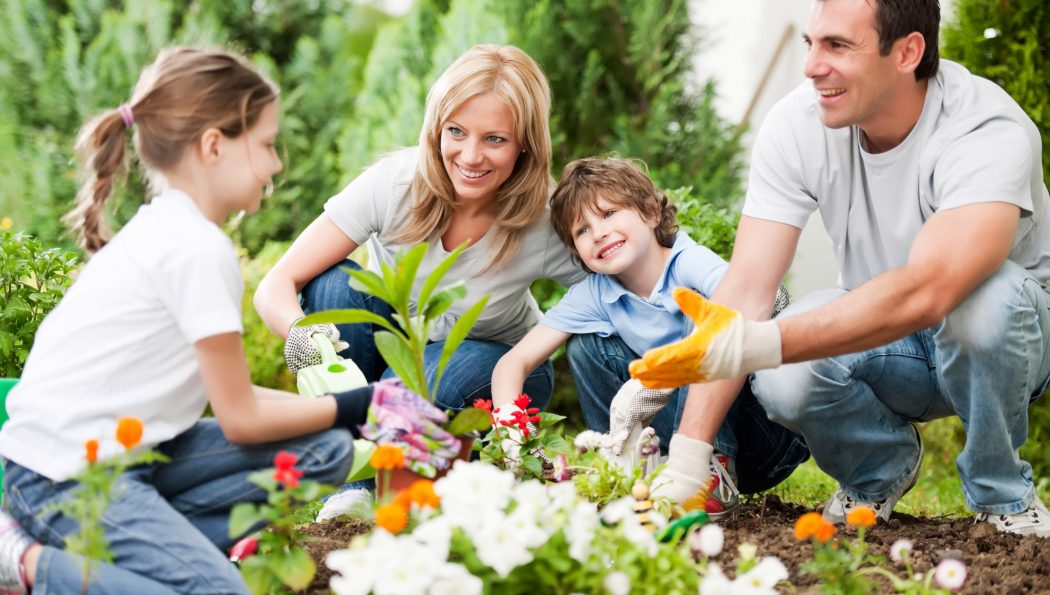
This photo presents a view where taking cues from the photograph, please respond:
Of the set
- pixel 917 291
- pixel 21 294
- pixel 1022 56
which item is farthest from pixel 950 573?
pixel 1022 56

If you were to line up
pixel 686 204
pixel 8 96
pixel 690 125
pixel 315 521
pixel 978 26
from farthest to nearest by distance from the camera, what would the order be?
pixel 8 96
pixel 690 125
pixel 978 26
pixel 686 204
pixel 315 521

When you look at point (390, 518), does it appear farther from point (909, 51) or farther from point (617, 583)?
point (909, 51)

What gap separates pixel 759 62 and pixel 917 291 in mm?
4156

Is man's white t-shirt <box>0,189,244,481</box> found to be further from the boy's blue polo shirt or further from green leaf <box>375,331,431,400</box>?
the boy's blue polo shirt

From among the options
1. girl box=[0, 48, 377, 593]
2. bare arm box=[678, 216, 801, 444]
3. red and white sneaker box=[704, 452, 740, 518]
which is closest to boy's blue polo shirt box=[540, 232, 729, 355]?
bare arm box=[678, 216, 801, 444]

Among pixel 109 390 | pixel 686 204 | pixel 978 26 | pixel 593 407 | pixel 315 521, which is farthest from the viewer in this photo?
pixel 978 26

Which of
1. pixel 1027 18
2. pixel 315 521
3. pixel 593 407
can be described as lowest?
pixel 315 521

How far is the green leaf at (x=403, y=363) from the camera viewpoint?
2.13 meters

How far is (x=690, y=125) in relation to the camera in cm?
495

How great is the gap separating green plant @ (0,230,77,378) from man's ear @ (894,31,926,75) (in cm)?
209

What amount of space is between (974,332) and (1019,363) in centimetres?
14

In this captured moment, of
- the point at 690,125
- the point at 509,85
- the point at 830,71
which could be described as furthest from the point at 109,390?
the point at 690,125

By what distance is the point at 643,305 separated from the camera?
2885 mm

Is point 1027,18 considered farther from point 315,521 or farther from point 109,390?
point 109,390
